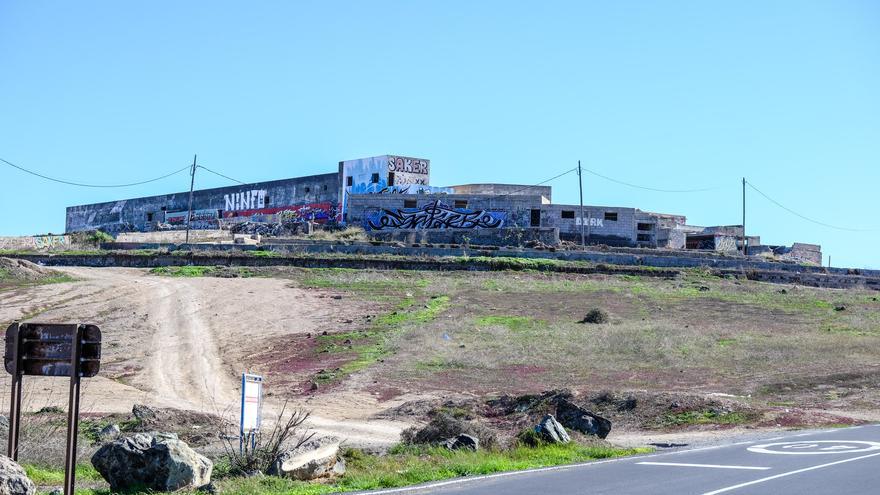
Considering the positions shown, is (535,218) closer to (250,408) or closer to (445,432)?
(445,432)

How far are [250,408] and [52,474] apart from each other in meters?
2.93

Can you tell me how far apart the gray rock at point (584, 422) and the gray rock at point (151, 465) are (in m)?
8.59

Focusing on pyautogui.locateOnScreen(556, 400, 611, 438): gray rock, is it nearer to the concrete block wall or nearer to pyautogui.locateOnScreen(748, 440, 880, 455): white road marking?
pyautogui.locateOnScreen(748, 440, 880, 455): white road marking

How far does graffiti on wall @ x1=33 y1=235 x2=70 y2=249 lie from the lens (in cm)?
6729

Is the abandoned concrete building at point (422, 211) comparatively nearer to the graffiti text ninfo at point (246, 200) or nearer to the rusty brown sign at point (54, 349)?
the graffiti text ninfo at point (246, 200)

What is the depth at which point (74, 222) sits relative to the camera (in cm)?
10306

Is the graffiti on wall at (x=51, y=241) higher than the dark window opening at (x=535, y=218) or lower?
lower

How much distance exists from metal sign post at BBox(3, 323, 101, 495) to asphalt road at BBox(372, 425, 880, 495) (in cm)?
360

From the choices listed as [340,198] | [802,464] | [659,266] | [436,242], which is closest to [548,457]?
[802,464]

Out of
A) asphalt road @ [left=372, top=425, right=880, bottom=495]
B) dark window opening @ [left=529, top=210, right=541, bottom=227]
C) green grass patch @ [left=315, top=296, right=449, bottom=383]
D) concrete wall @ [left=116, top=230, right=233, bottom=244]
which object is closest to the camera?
asphalt road @ [left=372, top=425, right=880, bottom=495]

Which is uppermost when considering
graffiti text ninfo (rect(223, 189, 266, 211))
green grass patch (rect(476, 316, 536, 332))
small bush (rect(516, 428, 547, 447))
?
graffiti text ninfo (rect(223, 189, 266, 211))

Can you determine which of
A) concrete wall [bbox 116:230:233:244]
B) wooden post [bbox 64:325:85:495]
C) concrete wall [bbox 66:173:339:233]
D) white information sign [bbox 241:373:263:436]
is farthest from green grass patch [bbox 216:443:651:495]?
concrete wall [bbox 66:173:339:233]

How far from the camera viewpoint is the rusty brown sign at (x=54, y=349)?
10383 mm

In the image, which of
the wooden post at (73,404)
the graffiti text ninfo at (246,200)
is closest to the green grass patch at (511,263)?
the graffiti text ninfo at (246,200)
